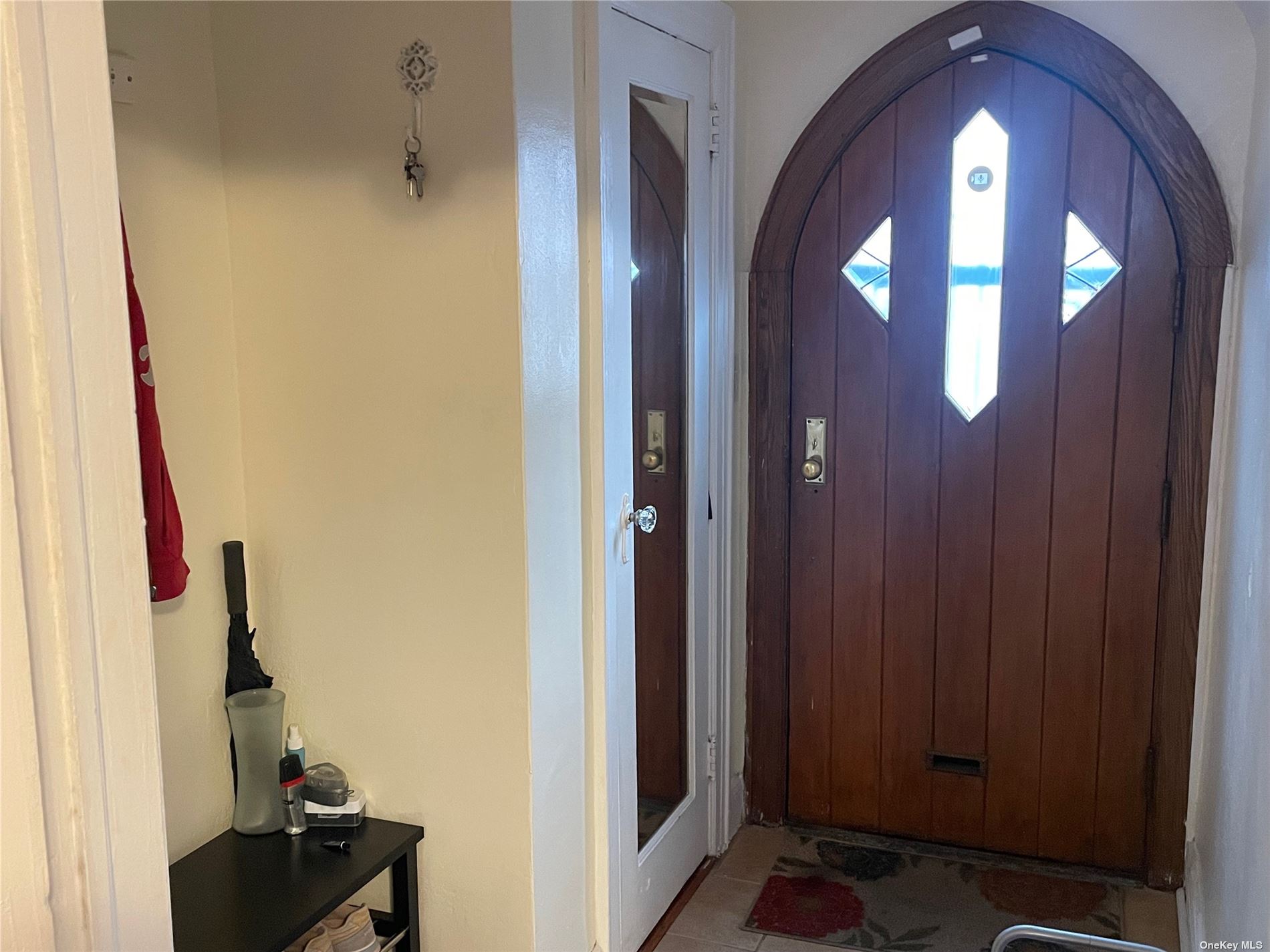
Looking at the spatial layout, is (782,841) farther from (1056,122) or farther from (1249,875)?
(1056,122)

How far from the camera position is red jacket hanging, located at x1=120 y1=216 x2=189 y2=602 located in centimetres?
171

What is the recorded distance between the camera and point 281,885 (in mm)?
1841

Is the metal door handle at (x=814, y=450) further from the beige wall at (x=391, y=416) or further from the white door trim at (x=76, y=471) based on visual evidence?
the white door trim at (x=76, y=471)

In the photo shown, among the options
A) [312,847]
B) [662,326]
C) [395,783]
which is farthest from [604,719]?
[662,326]

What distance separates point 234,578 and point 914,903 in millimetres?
1778

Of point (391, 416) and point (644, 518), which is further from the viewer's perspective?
point (644, 518)

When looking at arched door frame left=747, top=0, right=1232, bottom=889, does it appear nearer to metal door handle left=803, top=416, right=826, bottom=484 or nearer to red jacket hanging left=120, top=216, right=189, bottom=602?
metal door handle left=803, top=416, right=826, bottom=484

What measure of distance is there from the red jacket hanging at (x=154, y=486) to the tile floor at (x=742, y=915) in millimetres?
1405

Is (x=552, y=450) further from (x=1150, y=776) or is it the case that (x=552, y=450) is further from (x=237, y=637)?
(x=1150, y=776)

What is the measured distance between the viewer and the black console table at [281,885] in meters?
1.71

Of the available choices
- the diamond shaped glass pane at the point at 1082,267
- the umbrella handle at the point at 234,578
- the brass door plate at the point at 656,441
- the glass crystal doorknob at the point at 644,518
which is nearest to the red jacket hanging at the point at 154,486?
the umbrella handle at the point at 234,578

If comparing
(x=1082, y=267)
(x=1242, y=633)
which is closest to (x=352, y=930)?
(x=1242, y=633)

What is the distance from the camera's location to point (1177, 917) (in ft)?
8.22

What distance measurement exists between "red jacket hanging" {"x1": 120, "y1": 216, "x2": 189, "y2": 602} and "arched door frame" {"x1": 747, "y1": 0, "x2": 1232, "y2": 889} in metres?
1.55
